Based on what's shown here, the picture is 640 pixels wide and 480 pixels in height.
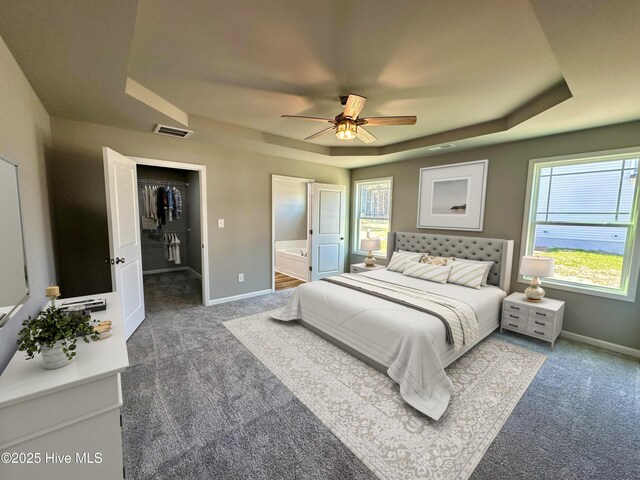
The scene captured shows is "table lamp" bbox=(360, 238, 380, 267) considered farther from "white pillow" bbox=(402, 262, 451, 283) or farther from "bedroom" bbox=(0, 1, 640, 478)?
"bedroom" bbox=(0, 1, 640, 478)

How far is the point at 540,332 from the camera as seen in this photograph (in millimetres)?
3014

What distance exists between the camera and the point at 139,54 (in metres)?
1.94

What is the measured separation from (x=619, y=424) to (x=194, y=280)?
246 inches

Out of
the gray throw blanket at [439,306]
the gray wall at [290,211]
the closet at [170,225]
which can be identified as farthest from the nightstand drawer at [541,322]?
the gray wall at [290,211]

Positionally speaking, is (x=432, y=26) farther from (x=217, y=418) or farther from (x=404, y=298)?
(x=217, y=418)

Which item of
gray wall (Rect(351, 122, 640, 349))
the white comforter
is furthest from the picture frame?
the white comforter

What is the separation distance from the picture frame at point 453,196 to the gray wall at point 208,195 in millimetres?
1917

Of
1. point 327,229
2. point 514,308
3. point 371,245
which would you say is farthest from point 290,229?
point 514,308

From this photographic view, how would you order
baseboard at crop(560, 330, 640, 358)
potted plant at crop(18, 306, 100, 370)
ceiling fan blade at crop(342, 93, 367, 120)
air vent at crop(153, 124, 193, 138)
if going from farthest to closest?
air vent at crop(153, 124, 193, 138), baseboard at crop(560, 330, 640, 358), ceiling fan blade at crop(342, 93, 367, 120), potted plant at crop(18, 306, 100, 370)

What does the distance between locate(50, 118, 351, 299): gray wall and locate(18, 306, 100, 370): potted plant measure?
2385 mm

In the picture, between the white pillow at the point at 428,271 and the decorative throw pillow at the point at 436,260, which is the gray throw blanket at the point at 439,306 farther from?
the decorative throw pillow at the point at 436,260

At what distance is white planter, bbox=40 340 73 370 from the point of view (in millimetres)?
1190

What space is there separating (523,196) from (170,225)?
676 cm

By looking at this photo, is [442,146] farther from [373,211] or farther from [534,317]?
[534,317]
